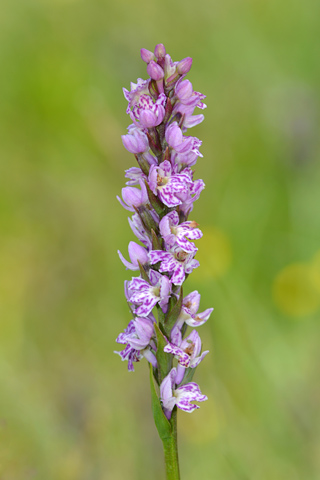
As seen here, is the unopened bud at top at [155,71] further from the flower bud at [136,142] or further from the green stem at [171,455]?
the green stem at [171,455]

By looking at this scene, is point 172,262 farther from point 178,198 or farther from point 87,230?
point 87,230

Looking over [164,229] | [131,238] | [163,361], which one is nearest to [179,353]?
[163,361]

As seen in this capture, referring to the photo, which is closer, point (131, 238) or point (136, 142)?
point (136, 142)

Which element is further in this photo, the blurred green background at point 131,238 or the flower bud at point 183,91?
the blurred green background at point 131,238

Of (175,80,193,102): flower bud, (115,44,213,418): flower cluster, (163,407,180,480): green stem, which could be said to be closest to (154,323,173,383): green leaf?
(115,44,213,418): flower cluster

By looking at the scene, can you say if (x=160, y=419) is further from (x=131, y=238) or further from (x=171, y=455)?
(x=131, y=238)

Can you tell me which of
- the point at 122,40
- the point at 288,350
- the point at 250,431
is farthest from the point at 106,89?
the point at 250,431

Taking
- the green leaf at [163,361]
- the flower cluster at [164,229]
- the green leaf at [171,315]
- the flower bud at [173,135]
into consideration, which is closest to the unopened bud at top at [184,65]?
the flower cluster at [164,229]
